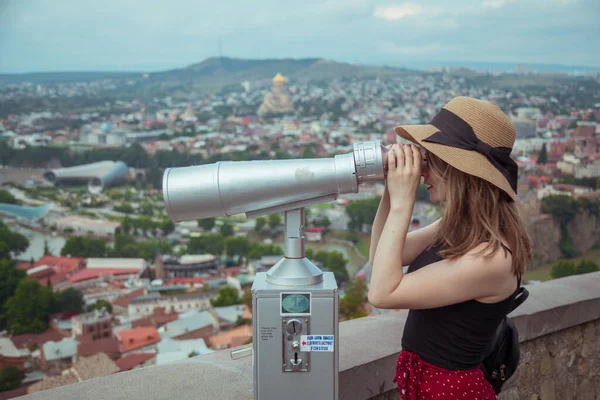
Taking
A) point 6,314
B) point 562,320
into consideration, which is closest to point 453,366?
point 562,320

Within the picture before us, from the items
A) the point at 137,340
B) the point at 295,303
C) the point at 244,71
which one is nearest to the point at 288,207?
the point at 295,303

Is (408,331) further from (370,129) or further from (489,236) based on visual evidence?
(370,129)

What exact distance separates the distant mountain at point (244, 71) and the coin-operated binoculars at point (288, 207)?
192 ft

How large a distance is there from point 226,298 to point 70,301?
20.2 ft

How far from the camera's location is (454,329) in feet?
3.56

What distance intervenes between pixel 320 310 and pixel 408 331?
22cm

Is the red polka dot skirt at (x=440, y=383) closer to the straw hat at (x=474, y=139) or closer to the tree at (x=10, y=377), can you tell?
the straw hat at (x=474, y=139)

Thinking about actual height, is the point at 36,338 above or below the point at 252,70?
below

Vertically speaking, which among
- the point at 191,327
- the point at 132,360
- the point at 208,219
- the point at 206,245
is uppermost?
the point at 208,219

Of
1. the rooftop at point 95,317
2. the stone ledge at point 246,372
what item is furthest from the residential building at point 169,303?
the stone ledge at point 246,372

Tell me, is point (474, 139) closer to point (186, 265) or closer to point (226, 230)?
point (186, 265)

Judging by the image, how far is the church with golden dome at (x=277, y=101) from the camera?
176 feet

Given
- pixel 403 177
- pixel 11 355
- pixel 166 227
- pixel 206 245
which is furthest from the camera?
pixel 166 227

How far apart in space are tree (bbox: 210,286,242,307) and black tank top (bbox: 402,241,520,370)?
70.4 ft
